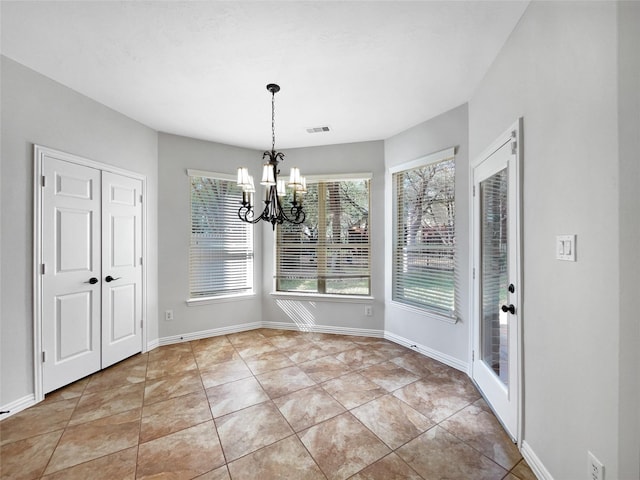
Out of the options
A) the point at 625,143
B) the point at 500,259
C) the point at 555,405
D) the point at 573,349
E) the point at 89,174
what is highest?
the point at 89,174

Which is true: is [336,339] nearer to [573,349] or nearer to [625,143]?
[573,349]

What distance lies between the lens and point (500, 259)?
86.3 inches

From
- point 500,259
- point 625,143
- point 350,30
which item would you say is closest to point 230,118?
point 350,30

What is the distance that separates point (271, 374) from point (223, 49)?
9.43ft

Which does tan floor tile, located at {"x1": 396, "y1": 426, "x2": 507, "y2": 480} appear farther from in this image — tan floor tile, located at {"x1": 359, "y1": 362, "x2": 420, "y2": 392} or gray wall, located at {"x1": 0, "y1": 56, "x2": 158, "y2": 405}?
gray wall, located at {"x1": 0, "y1": 56, "x2": 158, "y2": 405}

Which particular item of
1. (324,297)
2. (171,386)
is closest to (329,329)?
(324,297)

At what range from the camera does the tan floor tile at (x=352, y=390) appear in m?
2.43

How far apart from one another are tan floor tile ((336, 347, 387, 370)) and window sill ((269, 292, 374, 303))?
0.70 metres

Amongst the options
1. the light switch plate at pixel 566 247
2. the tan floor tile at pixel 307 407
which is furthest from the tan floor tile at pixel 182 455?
the light switch plate at pixel 566 247

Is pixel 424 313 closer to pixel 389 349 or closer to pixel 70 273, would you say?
pixel 389 349

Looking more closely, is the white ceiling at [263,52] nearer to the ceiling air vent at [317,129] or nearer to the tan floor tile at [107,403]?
the ceiling air vent at [317,129]

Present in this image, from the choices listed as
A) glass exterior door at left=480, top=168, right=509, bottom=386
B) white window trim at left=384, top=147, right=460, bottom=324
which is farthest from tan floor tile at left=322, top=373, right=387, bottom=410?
white window trim at left=384, top=147, right=460, bottom=324

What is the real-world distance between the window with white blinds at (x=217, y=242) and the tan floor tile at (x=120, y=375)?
1.03 m

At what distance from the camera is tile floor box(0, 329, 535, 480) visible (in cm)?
171
